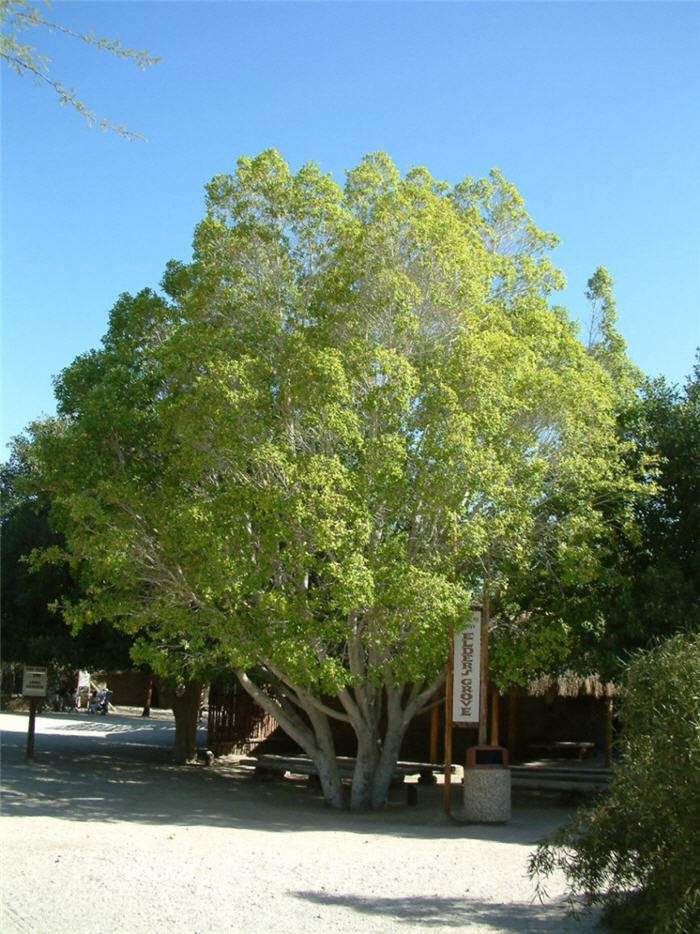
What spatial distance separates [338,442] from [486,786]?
554 centimetres

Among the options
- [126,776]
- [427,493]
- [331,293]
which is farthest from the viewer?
[126,776]

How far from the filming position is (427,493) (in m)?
13.9

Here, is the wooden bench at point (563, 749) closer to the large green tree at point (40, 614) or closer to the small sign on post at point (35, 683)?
the large green tree at point (40, 614)

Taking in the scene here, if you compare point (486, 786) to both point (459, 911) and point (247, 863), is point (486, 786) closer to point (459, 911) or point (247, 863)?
point (247, 863)

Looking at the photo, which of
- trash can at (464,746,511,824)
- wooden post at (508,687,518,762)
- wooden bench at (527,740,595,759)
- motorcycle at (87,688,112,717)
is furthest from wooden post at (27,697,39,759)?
motorcycle at (87,688,112,717)

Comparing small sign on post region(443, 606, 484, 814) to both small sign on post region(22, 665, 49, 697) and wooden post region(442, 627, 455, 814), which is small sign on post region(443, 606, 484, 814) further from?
small sign on post region(22, 665, 49, 697)

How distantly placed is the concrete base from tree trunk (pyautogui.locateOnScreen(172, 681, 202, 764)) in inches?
381

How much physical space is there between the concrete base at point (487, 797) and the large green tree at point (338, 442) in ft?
5.90

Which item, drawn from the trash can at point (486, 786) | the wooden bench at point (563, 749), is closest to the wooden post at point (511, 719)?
the wooden bench at point (563, 749)

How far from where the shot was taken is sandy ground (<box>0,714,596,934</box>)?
7500 mm

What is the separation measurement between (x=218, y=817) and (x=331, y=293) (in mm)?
7989

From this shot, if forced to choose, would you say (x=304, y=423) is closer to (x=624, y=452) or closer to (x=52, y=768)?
(x=624, y=452)

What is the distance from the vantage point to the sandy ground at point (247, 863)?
750 cm

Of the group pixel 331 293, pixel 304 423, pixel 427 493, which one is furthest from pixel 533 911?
pixel 331 293
